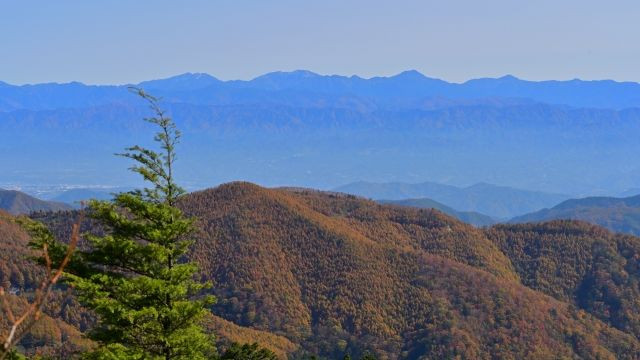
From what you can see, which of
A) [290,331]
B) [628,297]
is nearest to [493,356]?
[290,331]

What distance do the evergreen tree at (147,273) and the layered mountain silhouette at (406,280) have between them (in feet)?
347

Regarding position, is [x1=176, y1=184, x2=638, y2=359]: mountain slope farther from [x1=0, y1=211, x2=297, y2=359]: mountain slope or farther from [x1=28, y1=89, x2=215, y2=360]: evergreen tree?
[x1=28, y1=89, x2=215, y2=360]: evergreen tree

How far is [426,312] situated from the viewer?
141m

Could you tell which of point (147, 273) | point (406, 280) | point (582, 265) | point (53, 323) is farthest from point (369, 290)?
point (147, 273)

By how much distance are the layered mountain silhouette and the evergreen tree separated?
347 ft

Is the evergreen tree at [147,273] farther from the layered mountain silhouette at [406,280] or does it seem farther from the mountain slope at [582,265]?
the mountain slope at [582,265]

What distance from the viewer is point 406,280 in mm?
151750

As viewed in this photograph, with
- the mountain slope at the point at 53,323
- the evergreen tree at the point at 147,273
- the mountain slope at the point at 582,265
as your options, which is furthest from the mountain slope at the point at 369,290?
the evergreen tree at the point at 147,273

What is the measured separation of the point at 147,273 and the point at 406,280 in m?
133

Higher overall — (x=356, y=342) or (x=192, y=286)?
(x=192, y=286)

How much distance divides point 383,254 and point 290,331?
31.4 meters

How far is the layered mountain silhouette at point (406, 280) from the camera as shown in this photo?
446ft

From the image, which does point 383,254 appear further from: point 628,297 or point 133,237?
point 133,237

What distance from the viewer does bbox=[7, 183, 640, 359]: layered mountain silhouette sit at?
13588cm
